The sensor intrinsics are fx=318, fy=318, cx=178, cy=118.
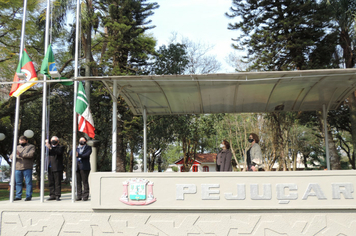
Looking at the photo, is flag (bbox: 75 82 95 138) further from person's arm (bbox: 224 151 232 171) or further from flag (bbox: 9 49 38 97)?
person's arm (bbox: 224 151 232 171)

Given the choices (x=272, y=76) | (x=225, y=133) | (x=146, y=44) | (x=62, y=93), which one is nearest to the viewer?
(x=272, y=76)

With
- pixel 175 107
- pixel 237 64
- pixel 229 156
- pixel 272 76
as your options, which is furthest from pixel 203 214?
pixel 237 64

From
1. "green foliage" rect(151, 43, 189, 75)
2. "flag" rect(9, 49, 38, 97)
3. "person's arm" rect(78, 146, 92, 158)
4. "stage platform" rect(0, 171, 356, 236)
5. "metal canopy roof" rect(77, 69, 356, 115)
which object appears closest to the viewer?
"stage platform" rect(0, 171, 356, 236)

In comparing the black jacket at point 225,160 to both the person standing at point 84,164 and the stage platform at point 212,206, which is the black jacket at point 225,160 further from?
the person standing at point 84,164

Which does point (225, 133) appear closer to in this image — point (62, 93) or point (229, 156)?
point (62, 93)

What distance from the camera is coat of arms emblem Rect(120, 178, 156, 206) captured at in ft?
20.9

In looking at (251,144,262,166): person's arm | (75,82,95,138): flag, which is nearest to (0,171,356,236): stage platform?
(251,144,262,166): person's arm

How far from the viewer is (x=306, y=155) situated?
132 ft

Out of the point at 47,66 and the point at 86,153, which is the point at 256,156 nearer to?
the point at 86,153

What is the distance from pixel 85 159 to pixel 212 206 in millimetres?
3377

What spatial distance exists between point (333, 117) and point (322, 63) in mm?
3849

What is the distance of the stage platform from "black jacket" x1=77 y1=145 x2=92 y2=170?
1235 millimetres

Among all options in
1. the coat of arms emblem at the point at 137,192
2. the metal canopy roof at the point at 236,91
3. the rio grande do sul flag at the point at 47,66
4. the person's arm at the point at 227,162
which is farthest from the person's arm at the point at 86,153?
the person's arm at the point at 227,162

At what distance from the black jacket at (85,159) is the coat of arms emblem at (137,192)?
5.57 feet
